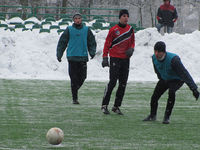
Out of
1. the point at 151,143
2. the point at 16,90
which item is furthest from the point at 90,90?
the point at 151,143

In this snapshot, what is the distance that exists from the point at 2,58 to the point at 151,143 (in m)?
14.4

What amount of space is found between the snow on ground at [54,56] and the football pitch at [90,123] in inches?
201

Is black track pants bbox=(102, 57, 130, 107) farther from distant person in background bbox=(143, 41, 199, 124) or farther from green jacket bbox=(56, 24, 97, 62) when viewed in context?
green jacket bbox=(56, 24, 97, 62)

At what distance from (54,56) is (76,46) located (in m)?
9.73

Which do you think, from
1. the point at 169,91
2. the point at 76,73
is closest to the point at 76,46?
the point at 76,73

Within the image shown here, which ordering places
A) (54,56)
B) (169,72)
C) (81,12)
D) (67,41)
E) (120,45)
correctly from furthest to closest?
(81,12)
(54,56)
(67,41)
(120,45)
(169,72)

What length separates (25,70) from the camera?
20500 millimetres

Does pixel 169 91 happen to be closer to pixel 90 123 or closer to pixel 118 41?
pixel 90 123

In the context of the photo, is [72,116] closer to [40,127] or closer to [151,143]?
[40,127]

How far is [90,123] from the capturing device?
30.9ft

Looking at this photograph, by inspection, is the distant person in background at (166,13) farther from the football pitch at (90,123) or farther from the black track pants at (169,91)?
the black track pants at (169,91)

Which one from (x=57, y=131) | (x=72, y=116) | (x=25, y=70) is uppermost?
(x=57, y=131)

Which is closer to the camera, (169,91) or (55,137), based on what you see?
(55,137)

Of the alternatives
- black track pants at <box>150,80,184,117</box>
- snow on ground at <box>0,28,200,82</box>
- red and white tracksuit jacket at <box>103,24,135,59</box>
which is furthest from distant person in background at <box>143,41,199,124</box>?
snow on ground at <box>0,28,200,82</box>
